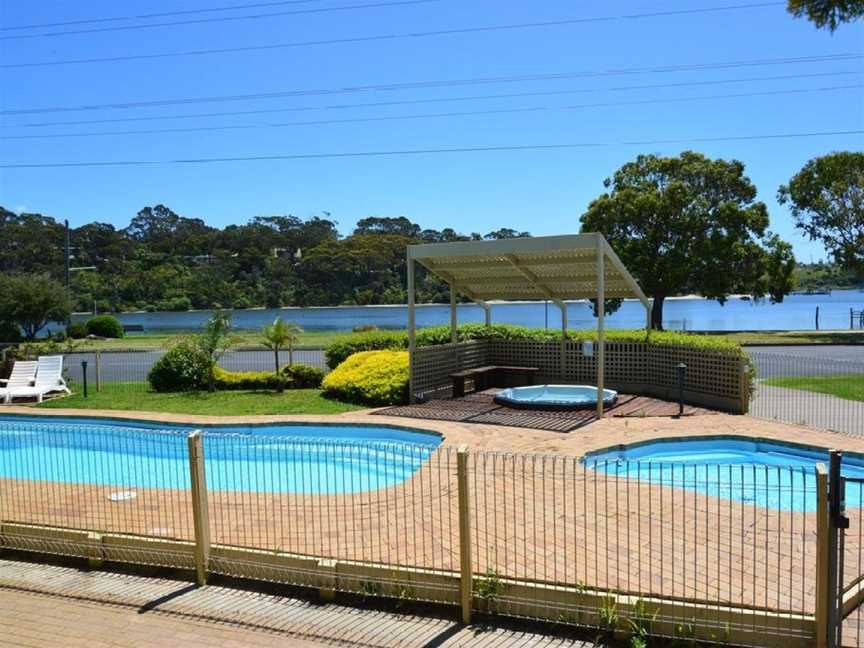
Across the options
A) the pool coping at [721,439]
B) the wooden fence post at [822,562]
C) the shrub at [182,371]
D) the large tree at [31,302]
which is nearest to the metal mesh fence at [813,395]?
the pool coping at [721,439]

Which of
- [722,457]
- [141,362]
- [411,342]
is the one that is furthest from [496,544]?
[141,362]

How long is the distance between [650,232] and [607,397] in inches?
1019

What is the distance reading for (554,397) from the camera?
16.1 m

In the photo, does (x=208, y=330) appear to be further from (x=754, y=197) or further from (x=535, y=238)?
(x=754, y=197)

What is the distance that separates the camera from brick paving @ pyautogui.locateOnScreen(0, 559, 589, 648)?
4.96 m

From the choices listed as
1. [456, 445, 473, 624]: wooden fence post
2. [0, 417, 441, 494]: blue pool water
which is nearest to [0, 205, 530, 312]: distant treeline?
[0, 417, 441, 494]: blue pool water

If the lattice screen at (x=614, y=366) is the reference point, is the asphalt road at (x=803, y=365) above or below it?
below

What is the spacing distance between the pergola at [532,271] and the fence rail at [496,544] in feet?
19.4

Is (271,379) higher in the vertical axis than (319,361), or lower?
higher

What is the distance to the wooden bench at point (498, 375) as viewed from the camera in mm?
17469

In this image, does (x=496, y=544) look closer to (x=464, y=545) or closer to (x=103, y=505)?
(x=464, y=545)

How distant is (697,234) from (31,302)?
1346 inches

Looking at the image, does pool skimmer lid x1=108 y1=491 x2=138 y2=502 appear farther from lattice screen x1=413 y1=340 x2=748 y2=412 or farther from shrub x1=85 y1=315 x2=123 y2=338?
shrub x1=85 y1=315 x2=123 y2=338

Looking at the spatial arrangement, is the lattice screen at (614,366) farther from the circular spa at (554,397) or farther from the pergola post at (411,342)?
the circular spa at (554,397)
